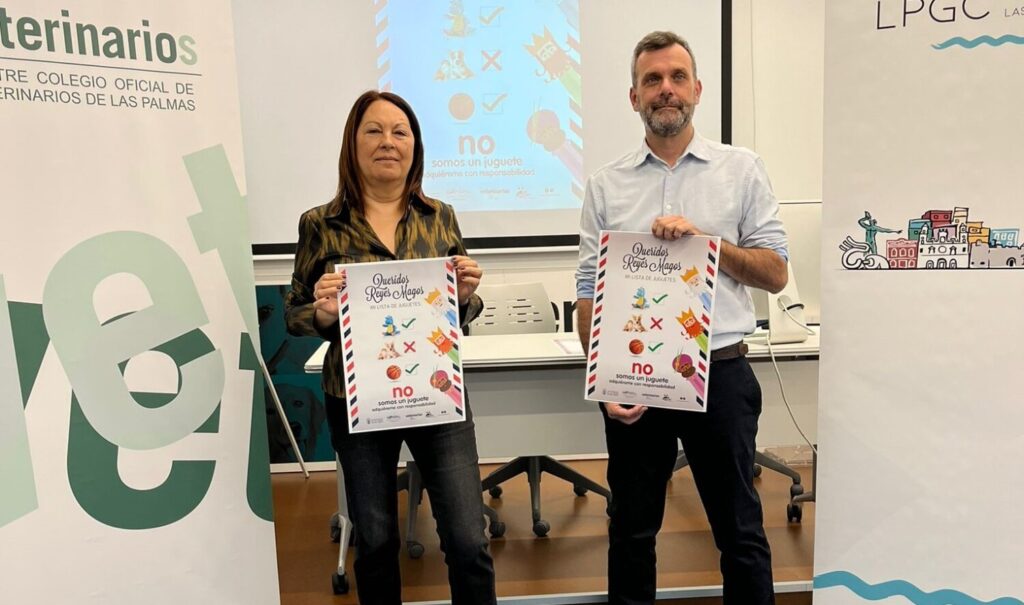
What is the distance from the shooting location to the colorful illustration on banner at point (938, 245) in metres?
1.22

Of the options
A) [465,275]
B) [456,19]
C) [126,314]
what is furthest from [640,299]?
[456,19]

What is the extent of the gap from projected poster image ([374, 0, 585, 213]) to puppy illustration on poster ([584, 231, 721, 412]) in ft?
8.04

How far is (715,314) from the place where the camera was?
66.7 inches

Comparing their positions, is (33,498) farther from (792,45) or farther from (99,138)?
(792,45)

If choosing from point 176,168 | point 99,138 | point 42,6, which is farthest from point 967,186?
point 42,6

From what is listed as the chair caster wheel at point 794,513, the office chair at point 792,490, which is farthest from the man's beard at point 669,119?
the chair caster wheel at point 794,513

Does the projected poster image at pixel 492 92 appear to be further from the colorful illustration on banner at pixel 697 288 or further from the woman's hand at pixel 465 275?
the colorful illustration on banner at pixel 697 288

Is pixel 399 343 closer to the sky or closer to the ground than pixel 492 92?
closer to the ground

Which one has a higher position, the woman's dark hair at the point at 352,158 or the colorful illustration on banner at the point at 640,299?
the woman's dark hair at the point at 352,158

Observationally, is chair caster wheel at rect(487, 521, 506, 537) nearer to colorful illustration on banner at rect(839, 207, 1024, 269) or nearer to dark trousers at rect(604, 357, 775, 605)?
dark trousers at rect(604, 357, 775, 605)

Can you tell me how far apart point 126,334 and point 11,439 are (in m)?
0.30

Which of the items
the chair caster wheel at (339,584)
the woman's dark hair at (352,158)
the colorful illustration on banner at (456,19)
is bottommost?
the chair caster wheel at (339,584)

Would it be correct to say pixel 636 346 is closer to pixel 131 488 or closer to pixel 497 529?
pixel 131 488

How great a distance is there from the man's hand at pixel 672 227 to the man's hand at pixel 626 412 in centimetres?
44
